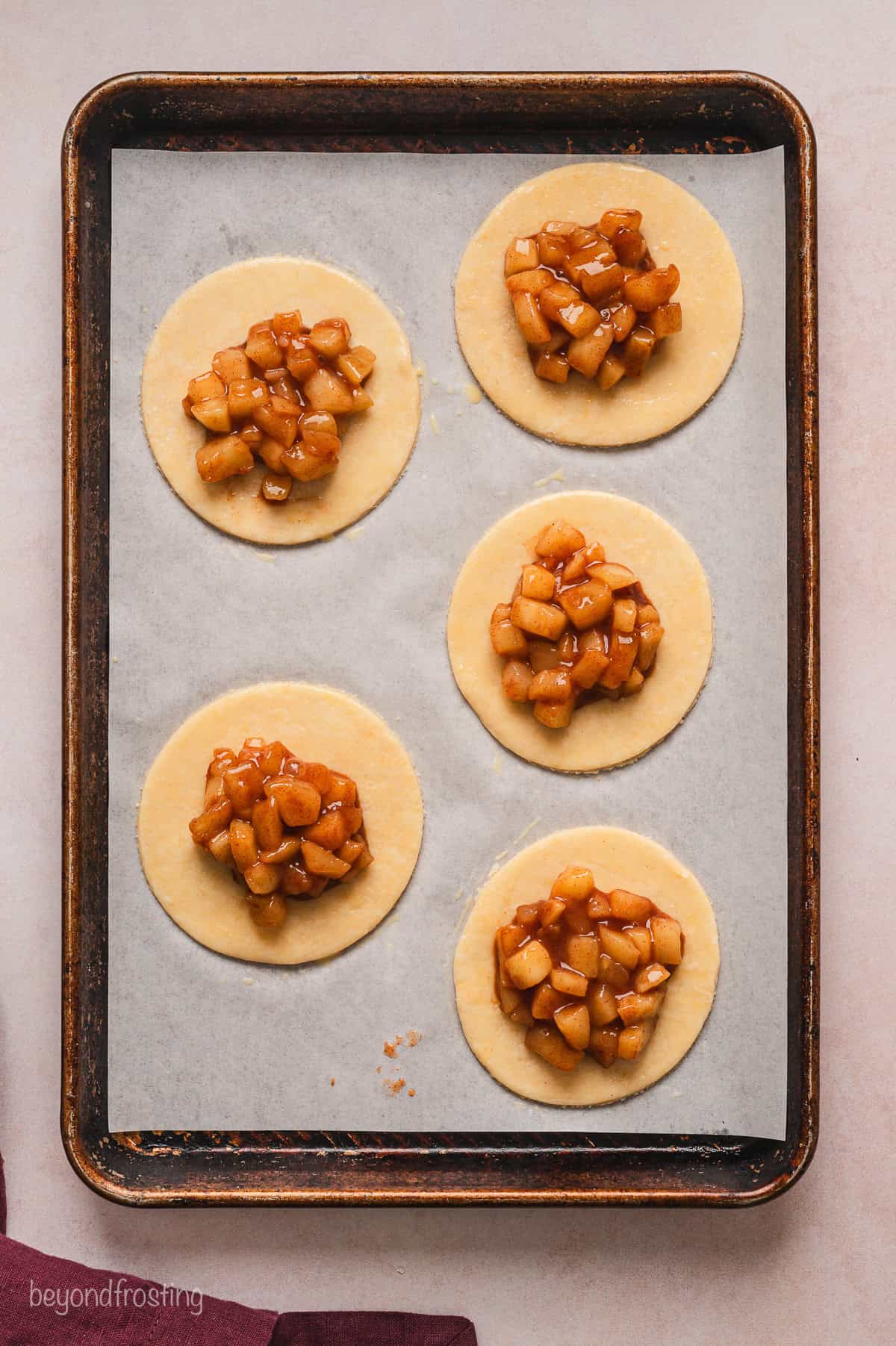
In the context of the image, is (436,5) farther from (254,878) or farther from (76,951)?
(76,951)

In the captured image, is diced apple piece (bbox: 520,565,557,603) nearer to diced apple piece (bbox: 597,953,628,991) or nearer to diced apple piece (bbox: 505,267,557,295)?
diced apple piece (bbox: 505,267,557,295)

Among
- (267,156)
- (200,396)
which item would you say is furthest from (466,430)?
(267,156)

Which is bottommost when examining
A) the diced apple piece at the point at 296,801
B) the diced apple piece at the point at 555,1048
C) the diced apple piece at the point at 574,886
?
the diced apple piece at the point at 555,1048

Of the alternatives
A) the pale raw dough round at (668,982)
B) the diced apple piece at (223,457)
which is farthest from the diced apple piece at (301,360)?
the pale raw dough round at (668,982)

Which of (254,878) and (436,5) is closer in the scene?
(254,878)

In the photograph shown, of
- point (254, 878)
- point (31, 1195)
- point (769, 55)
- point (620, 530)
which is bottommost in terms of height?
point (31, 1195)

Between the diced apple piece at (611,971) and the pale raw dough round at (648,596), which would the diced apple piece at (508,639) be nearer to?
the pale raw dough round at (648,596)

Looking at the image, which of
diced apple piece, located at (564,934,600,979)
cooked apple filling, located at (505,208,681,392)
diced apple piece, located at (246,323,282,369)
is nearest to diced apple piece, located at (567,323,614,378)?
cooked apple filling, located at (505,208,681,392)
